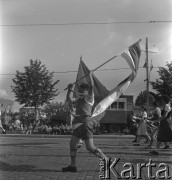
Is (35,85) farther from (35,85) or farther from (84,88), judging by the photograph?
(84,88)

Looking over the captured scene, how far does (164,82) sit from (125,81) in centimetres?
2420

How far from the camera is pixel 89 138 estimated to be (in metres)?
7.14

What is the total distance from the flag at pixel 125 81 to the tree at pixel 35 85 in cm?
2228

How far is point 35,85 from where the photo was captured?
3262cm

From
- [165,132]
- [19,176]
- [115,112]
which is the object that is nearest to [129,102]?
[115,112]

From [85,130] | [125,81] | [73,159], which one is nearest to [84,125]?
[85,130]

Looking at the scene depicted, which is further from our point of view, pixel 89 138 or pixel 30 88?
pixel 30 88

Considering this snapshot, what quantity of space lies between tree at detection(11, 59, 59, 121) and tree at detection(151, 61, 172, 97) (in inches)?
317

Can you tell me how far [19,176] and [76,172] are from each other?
40.6 inches

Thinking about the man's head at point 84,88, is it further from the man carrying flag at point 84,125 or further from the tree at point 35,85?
the tree at point 35,85

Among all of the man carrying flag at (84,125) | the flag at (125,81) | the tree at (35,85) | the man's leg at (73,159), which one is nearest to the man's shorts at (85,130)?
the man carrying flag at (84,125)

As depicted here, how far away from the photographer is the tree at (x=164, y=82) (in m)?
31.7

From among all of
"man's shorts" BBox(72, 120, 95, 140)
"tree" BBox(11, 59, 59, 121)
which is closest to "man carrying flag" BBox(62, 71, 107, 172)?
"man's shorts" BBox(72, 120, 95, 140)

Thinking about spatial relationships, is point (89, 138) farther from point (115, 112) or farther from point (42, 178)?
point (115, 112)
